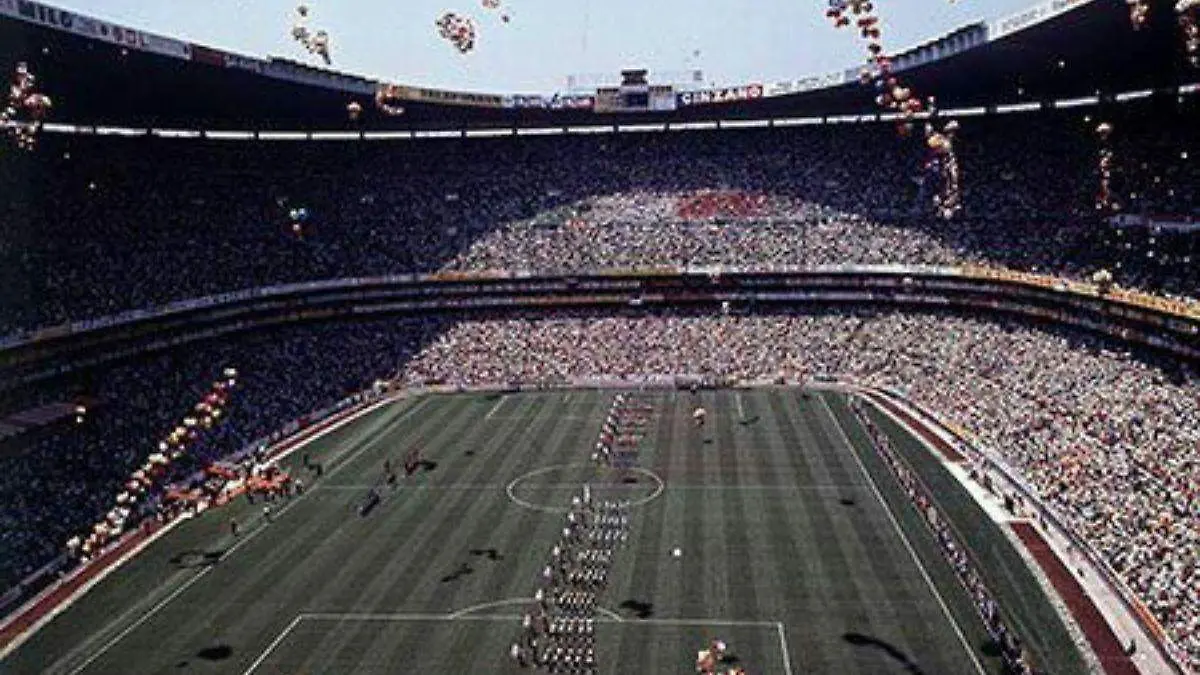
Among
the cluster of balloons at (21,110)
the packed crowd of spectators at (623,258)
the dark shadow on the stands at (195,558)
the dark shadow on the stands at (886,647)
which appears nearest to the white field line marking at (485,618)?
the dark shadow on the stands at (886,647)

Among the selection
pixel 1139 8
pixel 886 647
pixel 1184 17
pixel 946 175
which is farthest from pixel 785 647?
pixel 946 175

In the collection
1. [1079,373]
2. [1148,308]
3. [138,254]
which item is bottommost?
[1079,373]

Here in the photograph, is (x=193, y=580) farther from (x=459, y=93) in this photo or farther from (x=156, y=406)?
(x=459, y=93)

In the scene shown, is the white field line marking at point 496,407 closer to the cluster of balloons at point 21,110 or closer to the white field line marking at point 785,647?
the cluster of balloons at point 21,110

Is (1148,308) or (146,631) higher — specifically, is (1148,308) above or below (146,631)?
above

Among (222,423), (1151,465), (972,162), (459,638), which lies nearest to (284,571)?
(459,638)

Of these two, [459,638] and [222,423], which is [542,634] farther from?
[222,423]
